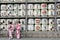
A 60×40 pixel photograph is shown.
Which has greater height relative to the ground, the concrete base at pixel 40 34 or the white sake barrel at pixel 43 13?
the white sake barrel at pixel 43 13

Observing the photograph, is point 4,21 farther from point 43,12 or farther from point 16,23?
point 43,12

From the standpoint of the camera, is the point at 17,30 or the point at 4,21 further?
the point at 4,21

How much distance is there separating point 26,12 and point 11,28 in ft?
→ 6.53

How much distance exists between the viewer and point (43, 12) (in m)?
19.0

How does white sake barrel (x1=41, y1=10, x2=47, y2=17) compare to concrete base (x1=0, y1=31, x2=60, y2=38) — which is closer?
concrete base (x1=0, y1=31, x2=60, y2=38)

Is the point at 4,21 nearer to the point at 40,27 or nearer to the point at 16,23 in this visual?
the point at 16,23

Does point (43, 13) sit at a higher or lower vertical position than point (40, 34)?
higher

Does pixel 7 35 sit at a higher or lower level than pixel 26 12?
lower

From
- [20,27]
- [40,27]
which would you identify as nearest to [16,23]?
[20,27]

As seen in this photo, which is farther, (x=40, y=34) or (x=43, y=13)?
(x=43, y=13)

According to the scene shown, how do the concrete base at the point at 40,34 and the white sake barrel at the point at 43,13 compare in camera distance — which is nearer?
the concrete base at the point at 40,34

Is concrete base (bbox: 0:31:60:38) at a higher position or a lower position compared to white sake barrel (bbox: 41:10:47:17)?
lower

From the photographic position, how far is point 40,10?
62.8 feet

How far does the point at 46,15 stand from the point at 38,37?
6.63ft
